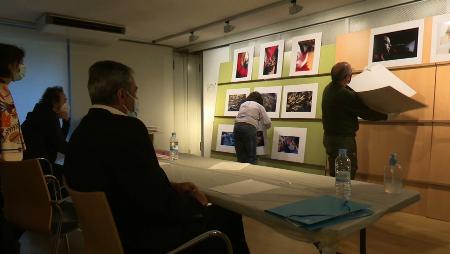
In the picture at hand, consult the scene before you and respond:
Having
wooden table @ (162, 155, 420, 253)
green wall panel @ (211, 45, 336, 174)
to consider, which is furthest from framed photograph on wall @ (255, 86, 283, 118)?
wooden table @ (162, 155, 420, 253)

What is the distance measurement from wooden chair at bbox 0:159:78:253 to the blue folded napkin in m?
1.25

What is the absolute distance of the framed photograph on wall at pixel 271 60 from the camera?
4805 millimetres

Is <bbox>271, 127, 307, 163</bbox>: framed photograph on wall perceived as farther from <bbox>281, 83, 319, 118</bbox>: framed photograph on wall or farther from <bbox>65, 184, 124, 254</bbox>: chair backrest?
<bbox>65, 184, 124, 254</bbox>: chair backrest

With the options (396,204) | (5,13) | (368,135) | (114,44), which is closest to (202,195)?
(396,204)

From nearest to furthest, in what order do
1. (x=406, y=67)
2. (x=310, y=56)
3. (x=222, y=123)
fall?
1. (x=406, y=67)
2. (x=310, y=56)
3. (x=222, y=123)

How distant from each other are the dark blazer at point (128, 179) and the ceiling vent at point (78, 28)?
12.0ft

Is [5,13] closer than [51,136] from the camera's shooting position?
No

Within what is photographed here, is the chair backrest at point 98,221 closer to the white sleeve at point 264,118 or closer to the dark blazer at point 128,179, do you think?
the dark blazer at point 128,179

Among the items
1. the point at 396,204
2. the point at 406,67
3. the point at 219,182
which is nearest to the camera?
the point at 396,204

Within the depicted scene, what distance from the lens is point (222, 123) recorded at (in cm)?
576

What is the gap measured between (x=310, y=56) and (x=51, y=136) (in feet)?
10.0

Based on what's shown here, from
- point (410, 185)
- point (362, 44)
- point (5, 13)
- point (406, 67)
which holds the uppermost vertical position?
point (5, 13)

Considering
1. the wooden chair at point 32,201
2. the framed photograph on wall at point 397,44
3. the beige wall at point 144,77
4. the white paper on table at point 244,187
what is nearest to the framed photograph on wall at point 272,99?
the framed photograph on wall at point 397,44

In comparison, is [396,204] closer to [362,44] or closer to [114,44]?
[362,44]
